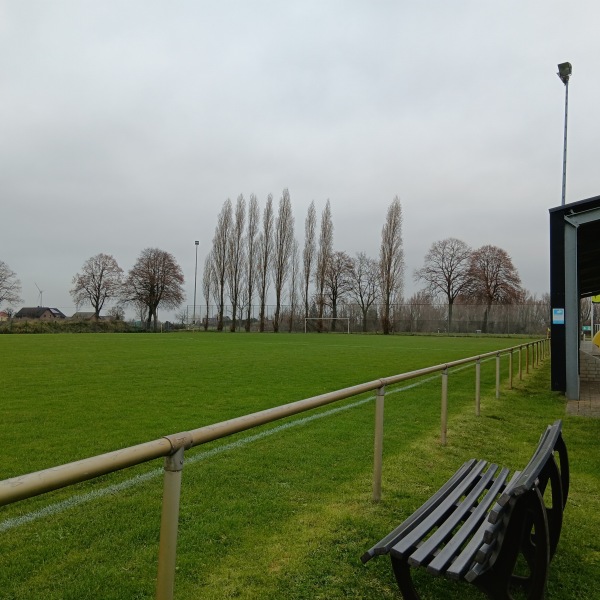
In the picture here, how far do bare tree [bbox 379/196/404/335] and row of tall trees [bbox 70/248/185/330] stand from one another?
26788 mm

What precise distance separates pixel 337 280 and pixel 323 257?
171 inches

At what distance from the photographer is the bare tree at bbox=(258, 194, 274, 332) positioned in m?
59.5

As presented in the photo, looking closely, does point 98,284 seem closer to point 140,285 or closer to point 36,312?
point 140,285

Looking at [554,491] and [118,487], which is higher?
[554,491]

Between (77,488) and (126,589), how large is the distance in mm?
1822

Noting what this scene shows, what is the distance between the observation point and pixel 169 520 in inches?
66.4

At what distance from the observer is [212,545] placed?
9.61 feet

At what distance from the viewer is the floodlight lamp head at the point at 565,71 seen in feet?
55.3

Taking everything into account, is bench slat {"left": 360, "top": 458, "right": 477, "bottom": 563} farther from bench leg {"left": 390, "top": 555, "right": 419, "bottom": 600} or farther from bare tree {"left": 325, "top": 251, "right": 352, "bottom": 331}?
bare tree {"left": 325, "top": 251, "right": 352, "bottom": 331}

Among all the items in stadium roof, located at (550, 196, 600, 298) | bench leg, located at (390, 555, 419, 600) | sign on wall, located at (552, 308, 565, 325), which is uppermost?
stadium roof, located at (550, 196, 600, 298)

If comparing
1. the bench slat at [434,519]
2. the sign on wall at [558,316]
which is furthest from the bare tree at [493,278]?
the bench slat at [434,519]

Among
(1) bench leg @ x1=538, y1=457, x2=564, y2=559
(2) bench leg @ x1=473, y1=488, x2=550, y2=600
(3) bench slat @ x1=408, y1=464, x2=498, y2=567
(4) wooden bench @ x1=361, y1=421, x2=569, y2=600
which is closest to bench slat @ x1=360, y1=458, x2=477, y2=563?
(4) wooden bench @ x1=361, y1=421, x2=569, y2=600

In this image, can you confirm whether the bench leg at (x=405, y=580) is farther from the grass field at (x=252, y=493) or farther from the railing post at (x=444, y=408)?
the railing post at (x=444, y=408)

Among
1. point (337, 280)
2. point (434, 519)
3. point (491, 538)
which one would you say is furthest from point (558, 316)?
point (337, 280)
